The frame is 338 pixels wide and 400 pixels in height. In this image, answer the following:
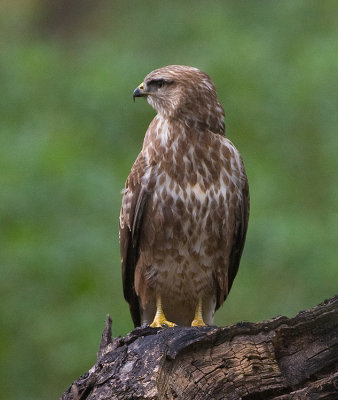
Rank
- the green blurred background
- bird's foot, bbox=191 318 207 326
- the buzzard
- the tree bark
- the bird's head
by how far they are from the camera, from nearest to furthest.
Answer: the tree bark
the buzzard
the bird's head
bird's foot, bbox=191 318 207 326
the green blurred background

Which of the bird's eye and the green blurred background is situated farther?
the green blurred background

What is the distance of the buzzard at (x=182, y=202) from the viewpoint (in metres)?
6.59

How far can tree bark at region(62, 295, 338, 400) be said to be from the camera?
17.1ft

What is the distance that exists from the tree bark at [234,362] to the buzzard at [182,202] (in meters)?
1.25

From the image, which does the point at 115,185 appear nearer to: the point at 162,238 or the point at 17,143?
the point at 17,143

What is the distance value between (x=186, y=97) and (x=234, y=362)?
1909 mm

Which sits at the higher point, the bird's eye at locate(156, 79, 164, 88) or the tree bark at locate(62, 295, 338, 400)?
the bird's eye at locate(156, 79, 164, 88)

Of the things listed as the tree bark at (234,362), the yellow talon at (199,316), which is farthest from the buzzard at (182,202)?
the tree bark at (234,362)

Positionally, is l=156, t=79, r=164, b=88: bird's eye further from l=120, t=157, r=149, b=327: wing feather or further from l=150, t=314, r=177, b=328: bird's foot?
l=150, t=314, r=177, b=328: bird's foot

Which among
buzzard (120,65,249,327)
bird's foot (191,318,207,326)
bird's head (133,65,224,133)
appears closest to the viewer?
buzzard (120,65,249,327)

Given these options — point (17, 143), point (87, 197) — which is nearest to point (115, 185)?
point (87, 197)

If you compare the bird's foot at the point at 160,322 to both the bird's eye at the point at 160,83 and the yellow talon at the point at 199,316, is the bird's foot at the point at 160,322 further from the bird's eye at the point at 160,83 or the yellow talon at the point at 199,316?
the bird's eye at the point at 160,83

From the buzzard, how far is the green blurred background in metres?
1.90

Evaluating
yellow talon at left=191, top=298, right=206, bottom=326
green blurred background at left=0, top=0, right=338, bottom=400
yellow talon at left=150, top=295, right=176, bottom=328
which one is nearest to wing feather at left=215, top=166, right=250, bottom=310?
yellow talon at left=191, top=298, right=206, bottom=326
